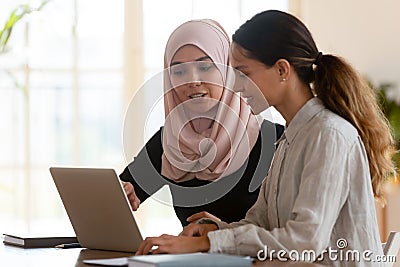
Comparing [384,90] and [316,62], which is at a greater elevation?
[316,62]

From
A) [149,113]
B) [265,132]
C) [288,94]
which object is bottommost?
[149,113]

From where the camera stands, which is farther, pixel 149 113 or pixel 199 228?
pixel 149 113

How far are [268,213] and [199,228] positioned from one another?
6.6 inches

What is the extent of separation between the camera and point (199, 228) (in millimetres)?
1953

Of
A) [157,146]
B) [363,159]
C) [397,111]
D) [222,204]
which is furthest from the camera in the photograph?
[397,111]

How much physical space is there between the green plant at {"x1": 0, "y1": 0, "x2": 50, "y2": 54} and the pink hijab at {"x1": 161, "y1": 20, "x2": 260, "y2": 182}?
2347 mm

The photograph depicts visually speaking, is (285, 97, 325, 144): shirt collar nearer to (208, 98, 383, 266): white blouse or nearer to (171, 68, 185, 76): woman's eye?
(208, 98, 383, 266): white blouse

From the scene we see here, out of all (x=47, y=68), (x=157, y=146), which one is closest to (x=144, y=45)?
(x=47, y=68)

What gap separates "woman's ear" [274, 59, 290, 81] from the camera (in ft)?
6.18

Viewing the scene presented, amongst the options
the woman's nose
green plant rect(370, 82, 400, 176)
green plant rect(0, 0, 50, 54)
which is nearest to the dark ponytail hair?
the woman's nose

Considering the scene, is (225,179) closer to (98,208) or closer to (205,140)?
(205,140)

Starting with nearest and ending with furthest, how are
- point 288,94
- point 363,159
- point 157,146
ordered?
point 363,159 → point 288,94 → point 157,146

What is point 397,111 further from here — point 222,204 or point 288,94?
point 288,94

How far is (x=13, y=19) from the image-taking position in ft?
15.6
